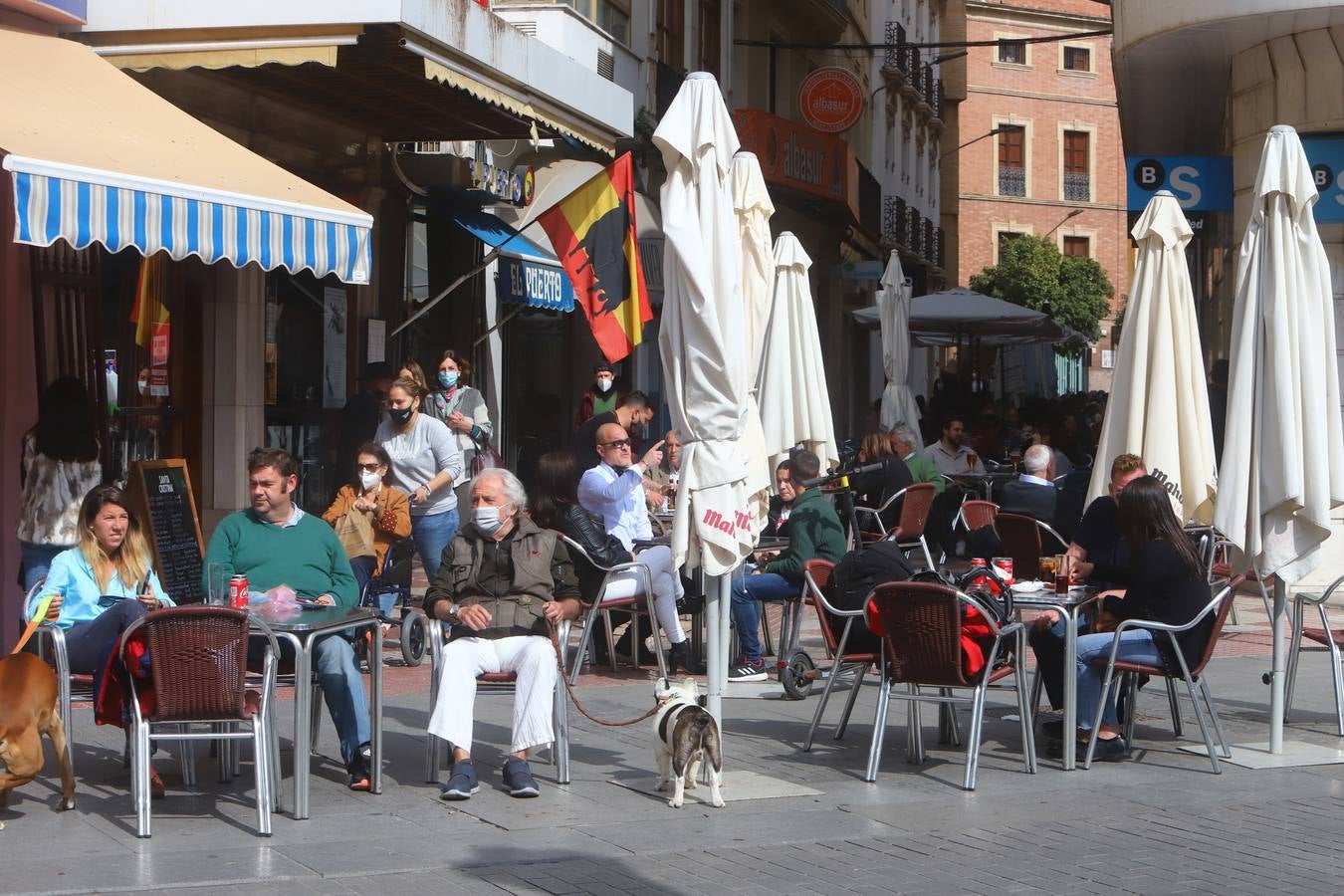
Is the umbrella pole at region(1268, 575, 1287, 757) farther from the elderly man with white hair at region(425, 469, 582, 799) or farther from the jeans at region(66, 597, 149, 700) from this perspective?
the jeans at region(66, 597, 149, 700)

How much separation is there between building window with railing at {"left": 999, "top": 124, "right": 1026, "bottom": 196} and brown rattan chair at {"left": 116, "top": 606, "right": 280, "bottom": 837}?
60.0m

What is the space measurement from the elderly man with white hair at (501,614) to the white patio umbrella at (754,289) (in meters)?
1.04

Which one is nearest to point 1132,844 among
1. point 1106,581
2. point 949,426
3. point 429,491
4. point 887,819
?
point 887,819

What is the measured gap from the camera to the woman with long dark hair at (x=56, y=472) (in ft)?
29.9

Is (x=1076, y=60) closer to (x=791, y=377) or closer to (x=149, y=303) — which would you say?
(x=791, y=377)

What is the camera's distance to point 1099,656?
8.14 meters

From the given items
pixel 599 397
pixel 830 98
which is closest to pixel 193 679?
pixel 599 397

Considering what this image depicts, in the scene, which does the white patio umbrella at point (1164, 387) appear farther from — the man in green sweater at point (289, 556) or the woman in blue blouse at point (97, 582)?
the woman in blue blouse at point (97, 582)

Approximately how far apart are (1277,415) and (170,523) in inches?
237

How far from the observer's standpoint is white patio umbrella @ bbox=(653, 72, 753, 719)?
752 centimetres

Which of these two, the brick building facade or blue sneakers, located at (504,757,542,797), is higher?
the brick building facade

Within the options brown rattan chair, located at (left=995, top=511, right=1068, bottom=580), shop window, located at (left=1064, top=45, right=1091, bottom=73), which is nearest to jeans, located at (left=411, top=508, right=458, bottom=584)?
brown rattan chair, located at (left=995, top=511, right=1068, bottom=580)

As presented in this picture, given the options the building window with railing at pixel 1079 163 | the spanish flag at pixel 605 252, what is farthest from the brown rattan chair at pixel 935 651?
the building window with railing at pixel 1079 163

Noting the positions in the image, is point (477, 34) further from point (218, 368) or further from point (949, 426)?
point (949, 426)
